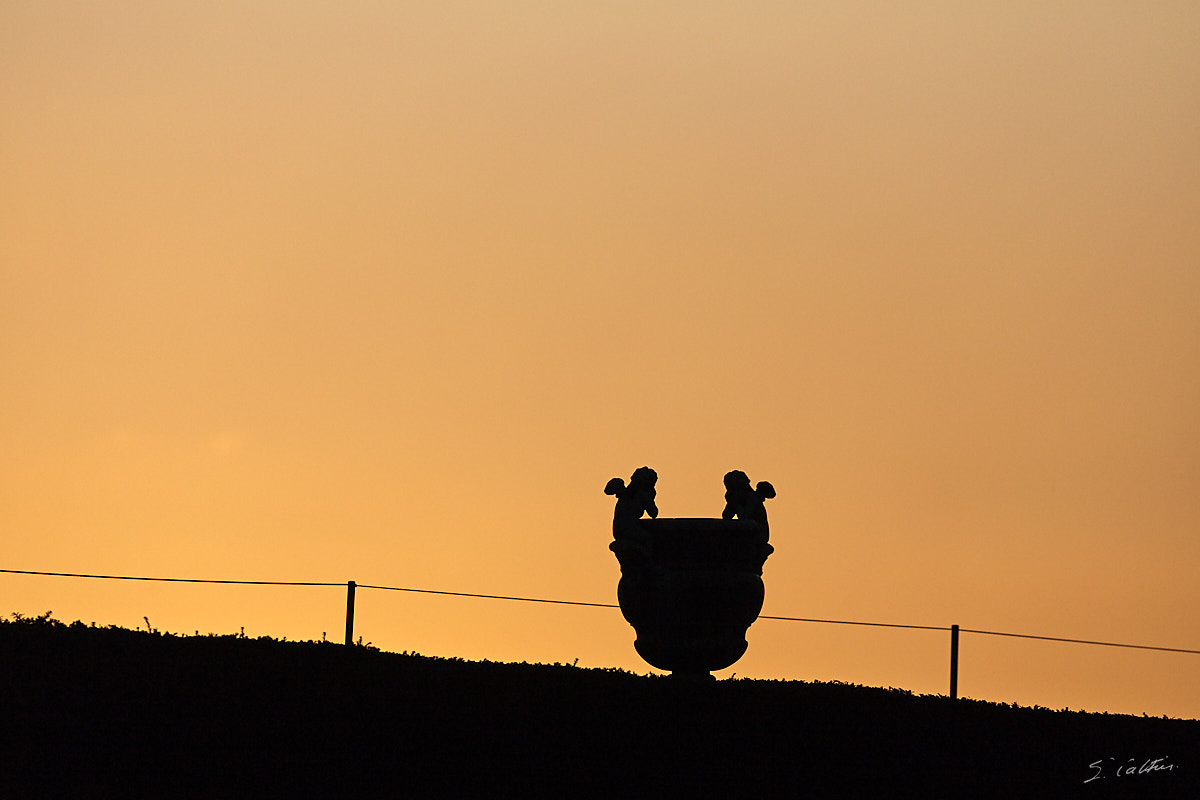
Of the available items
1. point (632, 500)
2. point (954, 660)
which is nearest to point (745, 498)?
point (632, 500)

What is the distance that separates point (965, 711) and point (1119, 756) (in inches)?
83.3

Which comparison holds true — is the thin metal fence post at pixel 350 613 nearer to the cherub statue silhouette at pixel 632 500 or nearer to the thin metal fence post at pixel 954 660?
the cherub statue silhouette at pixel 632 500

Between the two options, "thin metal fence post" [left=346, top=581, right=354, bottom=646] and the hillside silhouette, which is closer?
the hillside silhouette

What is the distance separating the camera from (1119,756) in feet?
68.8

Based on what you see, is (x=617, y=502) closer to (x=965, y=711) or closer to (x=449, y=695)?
(x=449, y=695)

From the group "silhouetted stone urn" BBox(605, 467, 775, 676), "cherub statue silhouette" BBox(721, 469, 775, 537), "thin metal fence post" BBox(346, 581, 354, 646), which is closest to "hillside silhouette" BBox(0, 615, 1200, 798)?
"silhouetted stone urn" BBox(605, 467, 775, 676)

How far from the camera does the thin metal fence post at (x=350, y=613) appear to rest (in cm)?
2406

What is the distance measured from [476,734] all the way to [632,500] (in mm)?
4347

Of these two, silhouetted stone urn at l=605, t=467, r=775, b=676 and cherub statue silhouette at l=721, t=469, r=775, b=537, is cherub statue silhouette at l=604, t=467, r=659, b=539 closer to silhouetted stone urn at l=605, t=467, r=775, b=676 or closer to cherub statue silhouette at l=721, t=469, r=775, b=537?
silhouetted stone urn at l=605, t=467, r=775, b=676

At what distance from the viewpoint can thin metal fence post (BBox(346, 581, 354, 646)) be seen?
2406 centimetres

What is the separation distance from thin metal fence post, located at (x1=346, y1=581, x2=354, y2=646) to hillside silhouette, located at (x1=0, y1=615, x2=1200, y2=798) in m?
1.10

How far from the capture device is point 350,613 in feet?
79.7

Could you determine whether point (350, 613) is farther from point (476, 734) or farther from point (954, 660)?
point (954, 660)

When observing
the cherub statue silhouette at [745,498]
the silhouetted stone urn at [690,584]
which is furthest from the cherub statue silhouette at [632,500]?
the cherub statue silhouette at [745,498]
